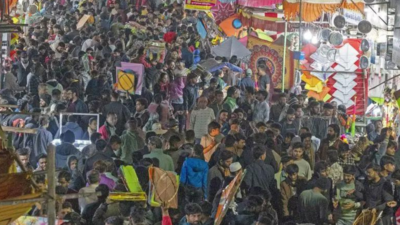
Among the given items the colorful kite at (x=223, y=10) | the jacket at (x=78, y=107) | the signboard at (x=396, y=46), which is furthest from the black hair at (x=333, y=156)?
→ the colorful kite at (x=223, y=10)

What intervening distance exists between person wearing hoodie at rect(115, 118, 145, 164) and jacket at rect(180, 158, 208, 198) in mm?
1222

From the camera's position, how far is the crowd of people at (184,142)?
12.3 meters

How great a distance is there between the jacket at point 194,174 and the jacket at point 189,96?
6.11m

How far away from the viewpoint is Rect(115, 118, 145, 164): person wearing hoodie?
1426 cm

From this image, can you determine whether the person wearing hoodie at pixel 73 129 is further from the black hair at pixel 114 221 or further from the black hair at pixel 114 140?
the black hair at pixel 114 221

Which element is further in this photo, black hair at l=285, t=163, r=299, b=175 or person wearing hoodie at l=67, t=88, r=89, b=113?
person wearing hoodie at l=67, t=88, r=89, b=113

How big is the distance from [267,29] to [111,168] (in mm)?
15528

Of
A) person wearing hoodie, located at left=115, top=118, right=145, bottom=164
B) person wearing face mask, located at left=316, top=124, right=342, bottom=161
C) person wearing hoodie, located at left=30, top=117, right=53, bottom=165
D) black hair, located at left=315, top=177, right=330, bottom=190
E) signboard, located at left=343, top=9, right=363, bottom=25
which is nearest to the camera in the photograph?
black hair, located at left=315, top=177, right=330, bottom=190

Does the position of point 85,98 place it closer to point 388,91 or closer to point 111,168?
point 111,168

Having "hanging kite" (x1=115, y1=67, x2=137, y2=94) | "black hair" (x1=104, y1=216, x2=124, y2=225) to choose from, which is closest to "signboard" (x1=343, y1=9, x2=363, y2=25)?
"hanging kite" (x1=115, y1=67, x2=137, y2=94)

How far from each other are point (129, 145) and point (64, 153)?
926 millimetres

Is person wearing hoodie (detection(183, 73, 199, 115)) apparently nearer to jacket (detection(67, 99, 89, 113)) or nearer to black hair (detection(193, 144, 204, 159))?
jacket (detection(67, 99, 89, 113))

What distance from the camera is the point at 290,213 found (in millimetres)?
13031

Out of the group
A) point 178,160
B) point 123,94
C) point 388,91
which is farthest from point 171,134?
point 388,91
